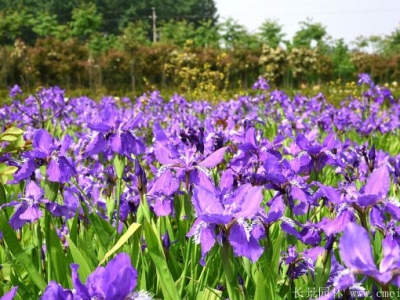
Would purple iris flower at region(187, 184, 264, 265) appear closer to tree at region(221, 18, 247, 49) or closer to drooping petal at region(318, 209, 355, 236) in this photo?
drooping petal at region(318, 209, 355, 236)

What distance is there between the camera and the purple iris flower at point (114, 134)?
2086mm

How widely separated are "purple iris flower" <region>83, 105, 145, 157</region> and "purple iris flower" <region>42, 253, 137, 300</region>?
1.15m

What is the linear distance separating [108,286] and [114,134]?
122cm

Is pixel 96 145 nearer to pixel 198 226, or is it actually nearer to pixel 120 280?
pixel 198 226

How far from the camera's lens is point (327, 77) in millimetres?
25469

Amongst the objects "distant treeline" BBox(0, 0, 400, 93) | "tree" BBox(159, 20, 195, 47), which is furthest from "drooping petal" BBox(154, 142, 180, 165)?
"tree" BBox(159, 20, 195, 47)

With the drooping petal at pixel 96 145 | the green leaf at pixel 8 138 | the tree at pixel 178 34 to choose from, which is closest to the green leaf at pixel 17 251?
the green leaf at pixel 8 138

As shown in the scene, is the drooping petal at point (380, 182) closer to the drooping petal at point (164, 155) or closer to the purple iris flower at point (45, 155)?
the drooping petal at point (164, 155)

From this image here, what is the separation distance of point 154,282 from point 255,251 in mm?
845

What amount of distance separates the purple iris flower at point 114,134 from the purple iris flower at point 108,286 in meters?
1.15

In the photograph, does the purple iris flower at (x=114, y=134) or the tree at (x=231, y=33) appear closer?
the purple iris flower at (x=114, y=134)

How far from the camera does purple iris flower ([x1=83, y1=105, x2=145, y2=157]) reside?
2.09 m

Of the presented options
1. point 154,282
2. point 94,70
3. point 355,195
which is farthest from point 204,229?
point 94,70

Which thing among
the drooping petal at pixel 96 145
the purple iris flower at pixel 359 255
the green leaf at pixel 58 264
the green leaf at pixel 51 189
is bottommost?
the green leaf at pixel 58 264
